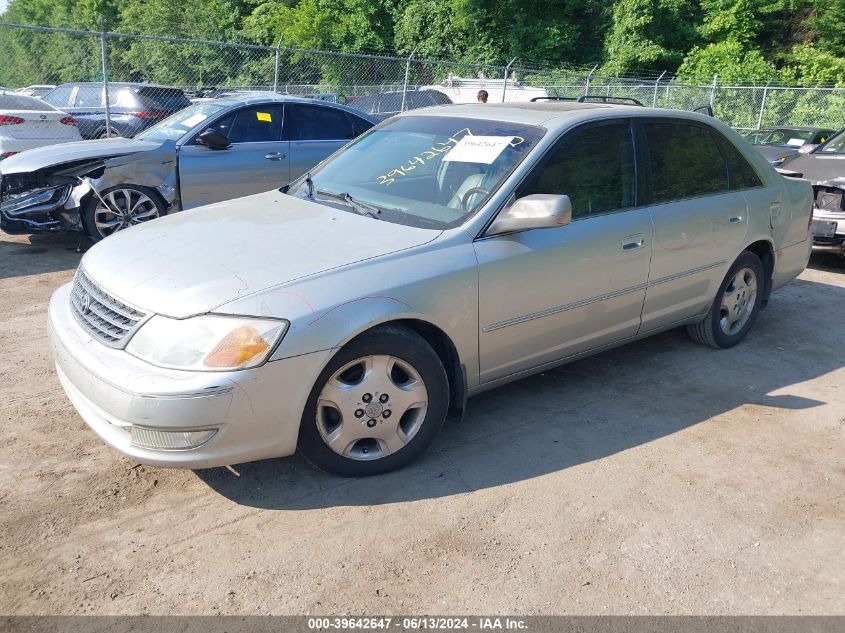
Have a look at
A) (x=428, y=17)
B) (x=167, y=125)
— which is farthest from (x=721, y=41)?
(x=167, y=125)

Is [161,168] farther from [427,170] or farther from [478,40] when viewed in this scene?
[478,40]

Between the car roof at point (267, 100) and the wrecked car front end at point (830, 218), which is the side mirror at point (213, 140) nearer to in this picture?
the car roof at point (267, 100)

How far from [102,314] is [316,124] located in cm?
569

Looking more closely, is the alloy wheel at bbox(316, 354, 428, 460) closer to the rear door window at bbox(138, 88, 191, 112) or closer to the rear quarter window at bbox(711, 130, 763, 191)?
the rear quarter window at bbox(711, 130, 763, 191)

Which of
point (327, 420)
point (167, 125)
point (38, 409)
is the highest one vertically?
point (167, 125)

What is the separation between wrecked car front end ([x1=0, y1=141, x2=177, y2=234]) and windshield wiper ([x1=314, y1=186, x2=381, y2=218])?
3.86 m

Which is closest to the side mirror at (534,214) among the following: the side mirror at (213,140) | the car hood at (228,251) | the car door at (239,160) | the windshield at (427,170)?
the windshield at (427,170)

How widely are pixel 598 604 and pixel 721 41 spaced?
30.6 meters

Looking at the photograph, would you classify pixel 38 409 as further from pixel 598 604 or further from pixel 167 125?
pixel 167 125

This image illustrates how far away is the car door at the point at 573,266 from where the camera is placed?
12.1 feet

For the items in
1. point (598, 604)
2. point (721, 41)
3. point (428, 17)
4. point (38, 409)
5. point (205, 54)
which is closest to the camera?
point (598, 604)

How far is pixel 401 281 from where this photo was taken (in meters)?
3.30

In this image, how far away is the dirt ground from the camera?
106 inches

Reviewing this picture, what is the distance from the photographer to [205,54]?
24.9 m
